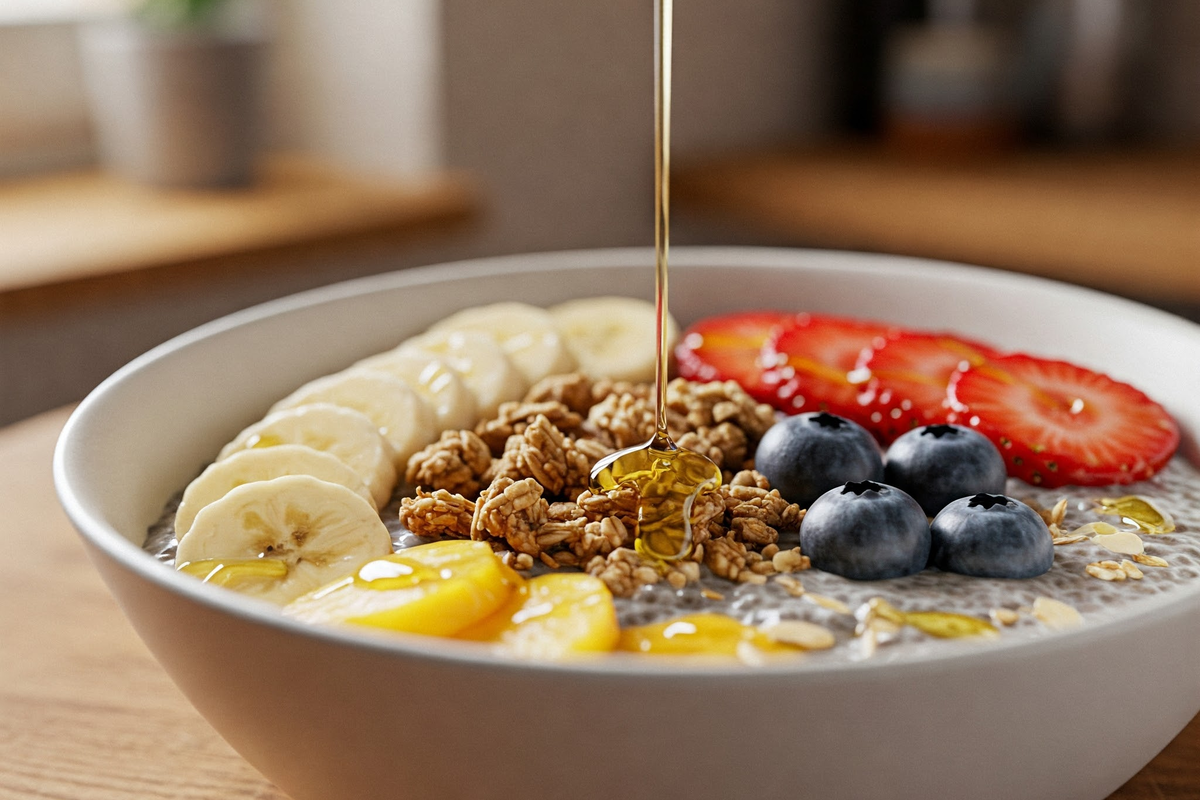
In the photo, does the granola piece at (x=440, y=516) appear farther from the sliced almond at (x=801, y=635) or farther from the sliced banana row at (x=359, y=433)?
the sliced almond at (x=801, y=635)

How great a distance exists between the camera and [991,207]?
1.79m

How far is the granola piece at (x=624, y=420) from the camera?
82cm

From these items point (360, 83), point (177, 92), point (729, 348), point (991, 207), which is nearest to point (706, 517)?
point (729, 348)

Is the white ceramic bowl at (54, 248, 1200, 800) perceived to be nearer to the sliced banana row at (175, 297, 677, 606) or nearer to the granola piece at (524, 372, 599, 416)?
the sliced banana row at (175, 297, 677, 606)

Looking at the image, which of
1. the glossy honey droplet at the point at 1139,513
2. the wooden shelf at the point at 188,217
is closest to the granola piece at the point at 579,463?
the glossy honey droplet at the point at 1139,513

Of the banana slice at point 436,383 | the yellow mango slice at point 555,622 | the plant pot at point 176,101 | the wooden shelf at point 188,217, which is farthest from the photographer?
the plant pot at point 176,101

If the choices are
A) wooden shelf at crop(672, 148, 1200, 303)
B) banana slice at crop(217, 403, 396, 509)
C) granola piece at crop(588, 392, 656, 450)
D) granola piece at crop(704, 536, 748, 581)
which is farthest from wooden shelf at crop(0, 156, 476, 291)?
granola piece at crop(704, 536, 748, 581)

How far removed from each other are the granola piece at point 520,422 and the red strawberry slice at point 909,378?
22cm

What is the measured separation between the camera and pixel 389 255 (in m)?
1.87

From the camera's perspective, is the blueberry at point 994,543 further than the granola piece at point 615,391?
No

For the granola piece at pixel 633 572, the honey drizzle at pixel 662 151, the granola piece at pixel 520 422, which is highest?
the honey drizzle at pixel 662 151

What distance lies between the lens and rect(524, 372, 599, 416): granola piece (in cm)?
90

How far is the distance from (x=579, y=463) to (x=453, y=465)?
0.27 feet

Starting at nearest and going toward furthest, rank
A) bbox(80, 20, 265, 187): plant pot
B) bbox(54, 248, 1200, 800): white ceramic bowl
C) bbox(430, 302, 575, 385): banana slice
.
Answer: bbox(54, 248, 1200, 800): white ceramic bowl → bbox(430, 302, 575, 385): banana slice → bbox(80, 20, 265, 187): plant pot
